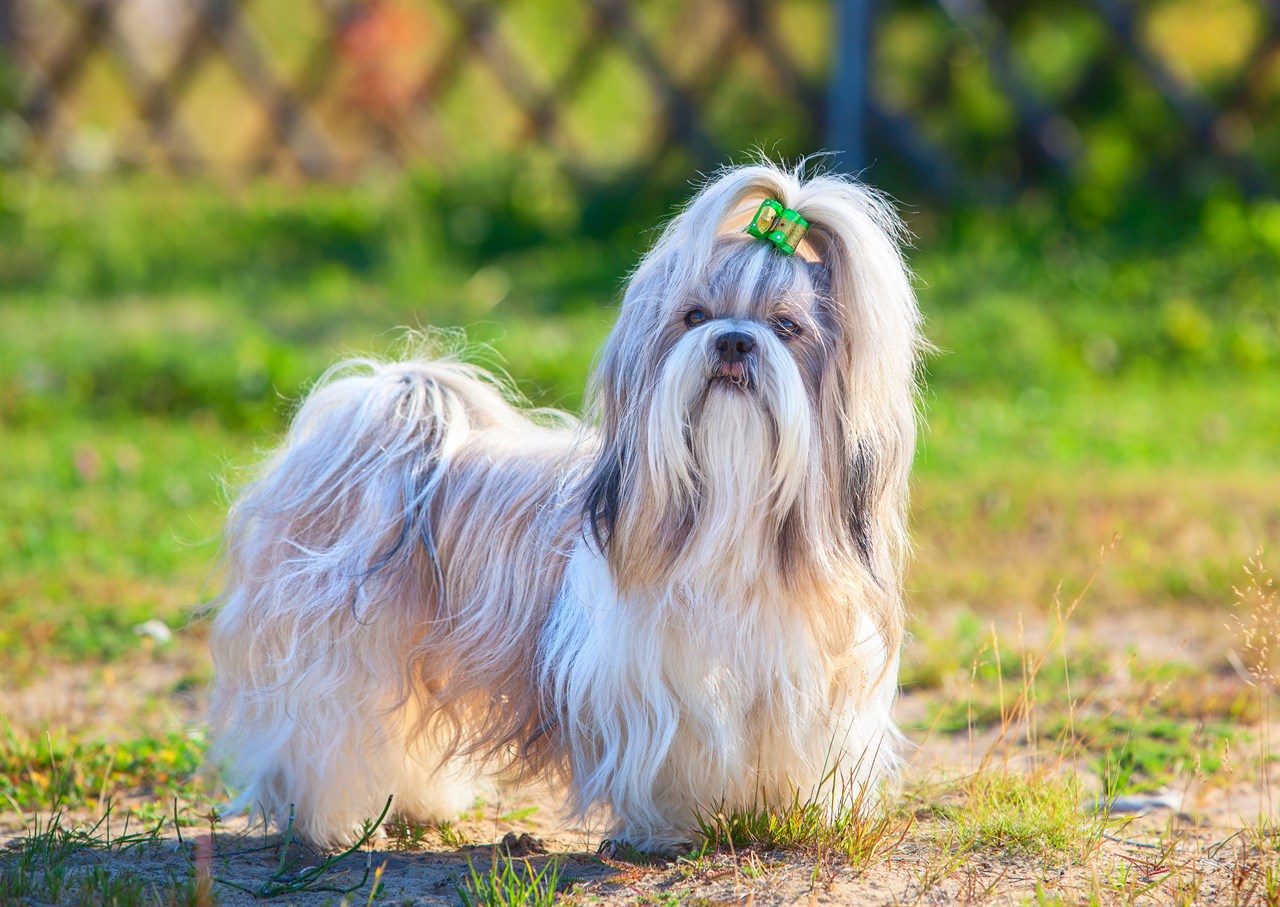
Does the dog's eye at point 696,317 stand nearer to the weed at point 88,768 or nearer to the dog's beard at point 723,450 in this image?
the dog's beard at point 723,450

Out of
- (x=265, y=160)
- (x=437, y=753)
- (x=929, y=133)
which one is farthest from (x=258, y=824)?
(x=265, y=160)

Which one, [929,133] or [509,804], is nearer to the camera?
[509,804]

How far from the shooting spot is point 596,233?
9852 millimetres

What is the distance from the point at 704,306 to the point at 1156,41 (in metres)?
7.98

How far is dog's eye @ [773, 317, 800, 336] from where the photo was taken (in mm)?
2760

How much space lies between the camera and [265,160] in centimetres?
1084

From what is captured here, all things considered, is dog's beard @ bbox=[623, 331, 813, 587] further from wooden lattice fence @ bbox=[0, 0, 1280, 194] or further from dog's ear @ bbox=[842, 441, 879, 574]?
wooden lattice fence @ bbox=[0, 0, 1280, 194]

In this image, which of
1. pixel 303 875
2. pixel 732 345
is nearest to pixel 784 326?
pixel 732 345

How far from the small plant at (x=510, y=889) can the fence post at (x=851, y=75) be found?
6711 mm

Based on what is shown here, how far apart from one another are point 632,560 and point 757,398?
414 millimetres

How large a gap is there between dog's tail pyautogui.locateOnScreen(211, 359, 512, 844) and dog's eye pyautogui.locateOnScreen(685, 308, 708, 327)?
838 millimetres

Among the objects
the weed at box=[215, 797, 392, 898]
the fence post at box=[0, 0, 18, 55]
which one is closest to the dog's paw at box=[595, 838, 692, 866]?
the weed at box=[215, 797, 392, 898]

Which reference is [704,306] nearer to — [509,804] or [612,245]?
[509,804]

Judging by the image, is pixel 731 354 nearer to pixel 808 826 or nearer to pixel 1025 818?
pixel 808 826
